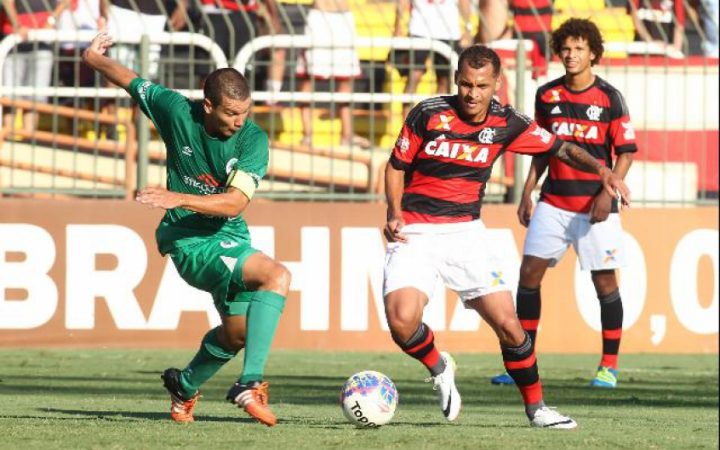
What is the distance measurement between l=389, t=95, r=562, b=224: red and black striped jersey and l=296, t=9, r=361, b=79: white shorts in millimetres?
5235

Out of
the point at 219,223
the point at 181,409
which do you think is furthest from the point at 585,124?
the point at 181,409

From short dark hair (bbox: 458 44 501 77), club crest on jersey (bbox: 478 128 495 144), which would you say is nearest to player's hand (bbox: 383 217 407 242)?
club crest on jersey (bbox: 478 128 495 144)

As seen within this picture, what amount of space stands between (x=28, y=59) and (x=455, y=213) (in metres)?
6.01

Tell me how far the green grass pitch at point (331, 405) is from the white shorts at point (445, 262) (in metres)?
0.68

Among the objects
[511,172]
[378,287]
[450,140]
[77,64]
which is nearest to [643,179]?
[511,172]

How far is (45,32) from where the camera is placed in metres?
13.0

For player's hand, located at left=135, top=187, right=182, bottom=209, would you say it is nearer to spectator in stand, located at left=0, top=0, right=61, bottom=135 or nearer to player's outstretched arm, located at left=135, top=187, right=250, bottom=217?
player's outstretched arm, located at left=135, top=187, right=250, bottom=217

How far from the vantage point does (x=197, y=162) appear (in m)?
7.68

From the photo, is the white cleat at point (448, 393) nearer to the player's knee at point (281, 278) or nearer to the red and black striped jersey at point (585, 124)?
the player's knee at point (281, 278)

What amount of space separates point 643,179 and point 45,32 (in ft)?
17.1

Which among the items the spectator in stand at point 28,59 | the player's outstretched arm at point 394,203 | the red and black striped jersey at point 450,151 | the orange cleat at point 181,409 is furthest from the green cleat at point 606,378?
the spectator in stand at point 28,59

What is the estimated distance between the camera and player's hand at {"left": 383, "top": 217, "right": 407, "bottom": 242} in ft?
25.7

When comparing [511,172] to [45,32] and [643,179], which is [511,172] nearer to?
[643,179]

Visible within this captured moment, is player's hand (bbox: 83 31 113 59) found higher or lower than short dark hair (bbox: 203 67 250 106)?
higher
